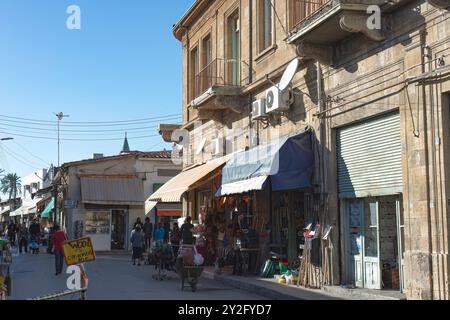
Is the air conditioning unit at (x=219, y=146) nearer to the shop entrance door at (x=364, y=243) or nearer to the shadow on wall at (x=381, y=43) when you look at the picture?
the shadow on wall at (x=381, y=43)

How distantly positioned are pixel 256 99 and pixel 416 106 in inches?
308

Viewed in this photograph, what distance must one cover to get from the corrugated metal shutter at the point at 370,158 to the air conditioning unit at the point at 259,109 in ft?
11.3

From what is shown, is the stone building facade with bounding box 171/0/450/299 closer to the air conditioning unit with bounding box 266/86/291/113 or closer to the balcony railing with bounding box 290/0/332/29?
the balcony railing with bounding box 290/0/332/29

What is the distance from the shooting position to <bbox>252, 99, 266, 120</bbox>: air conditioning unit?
16.2 m

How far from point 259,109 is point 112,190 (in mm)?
19694

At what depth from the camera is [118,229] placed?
1361 inches

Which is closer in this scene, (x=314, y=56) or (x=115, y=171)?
(x=314, y=56)

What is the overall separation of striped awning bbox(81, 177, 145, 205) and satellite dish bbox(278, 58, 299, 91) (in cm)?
2096

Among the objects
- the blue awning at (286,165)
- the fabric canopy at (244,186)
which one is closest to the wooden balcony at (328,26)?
the blue awning at (286,165)

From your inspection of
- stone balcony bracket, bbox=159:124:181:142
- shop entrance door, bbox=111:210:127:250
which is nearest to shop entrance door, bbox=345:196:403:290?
stone balcony bracket, bbox=159:124:181:142

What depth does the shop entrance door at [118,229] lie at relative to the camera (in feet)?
112

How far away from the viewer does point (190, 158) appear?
24719mm
